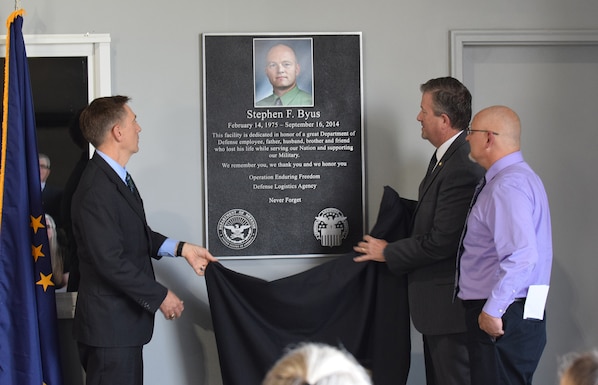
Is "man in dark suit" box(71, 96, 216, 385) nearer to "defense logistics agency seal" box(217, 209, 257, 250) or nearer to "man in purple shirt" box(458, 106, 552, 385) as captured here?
"defense logistics agency seal" box(217, 209, 257, 250)

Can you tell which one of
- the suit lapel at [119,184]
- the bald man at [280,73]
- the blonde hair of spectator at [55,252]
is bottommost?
the blonde hair of spectator at [55,252]

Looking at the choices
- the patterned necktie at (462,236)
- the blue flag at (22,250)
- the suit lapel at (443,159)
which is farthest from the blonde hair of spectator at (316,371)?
the blue flag at (22,250)

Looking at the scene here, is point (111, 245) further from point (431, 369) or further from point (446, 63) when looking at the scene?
point (446, 63)

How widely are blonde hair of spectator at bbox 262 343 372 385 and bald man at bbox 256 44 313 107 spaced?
2.62 m

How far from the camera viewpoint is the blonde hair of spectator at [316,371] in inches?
49.8

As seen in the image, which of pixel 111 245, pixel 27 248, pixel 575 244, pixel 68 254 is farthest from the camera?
pixel 575 244

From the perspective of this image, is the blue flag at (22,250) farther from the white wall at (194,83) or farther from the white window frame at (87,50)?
the white wall at (194,83)

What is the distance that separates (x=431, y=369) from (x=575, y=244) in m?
1.17

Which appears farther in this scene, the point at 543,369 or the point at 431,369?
the point at 543,369

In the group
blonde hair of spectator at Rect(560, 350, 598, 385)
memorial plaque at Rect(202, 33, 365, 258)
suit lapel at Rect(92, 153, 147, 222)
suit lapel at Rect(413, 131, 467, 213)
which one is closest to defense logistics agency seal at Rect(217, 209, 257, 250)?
memorial plaque at Rect(202, 33, 365, 258)

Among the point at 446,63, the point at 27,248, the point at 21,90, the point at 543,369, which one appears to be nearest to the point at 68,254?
the point at 27,248

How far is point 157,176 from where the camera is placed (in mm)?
3855

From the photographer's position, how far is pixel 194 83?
386 centimetres

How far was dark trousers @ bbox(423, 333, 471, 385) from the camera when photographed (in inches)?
124
